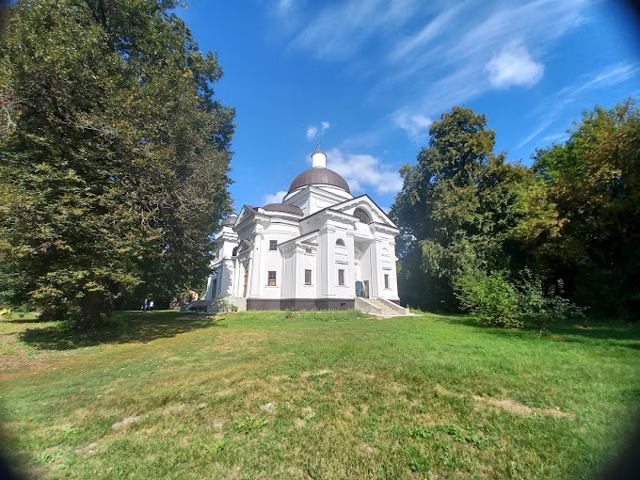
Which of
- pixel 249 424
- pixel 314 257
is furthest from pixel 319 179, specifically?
pixel 249 424

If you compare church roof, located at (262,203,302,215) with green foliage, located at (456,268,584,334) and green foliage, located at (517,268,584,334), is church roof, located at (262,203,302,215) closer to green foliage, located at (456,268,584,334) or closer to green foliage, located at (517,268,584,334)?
green foliage, located at (456,268,584,334)

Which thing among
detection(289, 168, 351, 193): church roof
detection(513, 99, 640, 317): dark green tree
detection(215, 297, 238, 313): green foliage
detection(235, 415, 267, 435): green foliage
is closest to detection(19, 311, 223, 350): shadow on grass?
detection(235, 415, 267, 435): green foliage

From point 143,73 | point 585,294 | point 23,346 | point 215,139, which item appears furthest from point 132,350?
point 585,294

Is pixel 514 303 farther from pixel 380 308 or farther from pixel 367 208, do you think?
pixel 367 208

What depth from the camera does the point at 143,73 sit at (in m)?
11.1

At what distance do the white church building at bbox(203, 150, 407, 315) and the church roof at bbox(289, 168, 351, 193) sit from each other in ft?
0.73

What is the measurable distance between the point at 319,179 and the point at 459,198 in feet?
47.5

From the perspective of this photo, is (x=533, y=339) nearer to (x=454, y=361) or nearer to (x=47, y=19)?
(x=454, y=361)

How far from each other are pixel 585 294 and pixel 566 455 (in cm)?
1854

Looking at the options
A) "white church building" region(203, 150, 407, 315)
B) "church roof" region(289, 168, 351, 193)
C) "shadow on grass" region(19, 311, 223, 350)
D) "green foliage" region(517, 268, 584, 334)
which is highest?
"church roof" region(289, 168, 351, 193)

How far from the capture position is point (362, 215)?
2730 cm

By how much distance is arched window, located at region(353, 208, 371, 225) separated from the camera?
2697cm

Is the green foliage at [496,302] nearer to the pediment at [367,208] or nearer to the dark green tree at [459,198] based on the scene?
the dark green tree at [459,198]

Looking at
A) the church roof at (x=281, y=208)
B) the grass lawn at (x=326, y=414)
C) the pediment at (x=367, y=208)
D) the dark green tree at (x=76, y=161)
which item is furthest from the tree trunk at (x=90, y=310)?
the pediment at (x=367, y=208)
